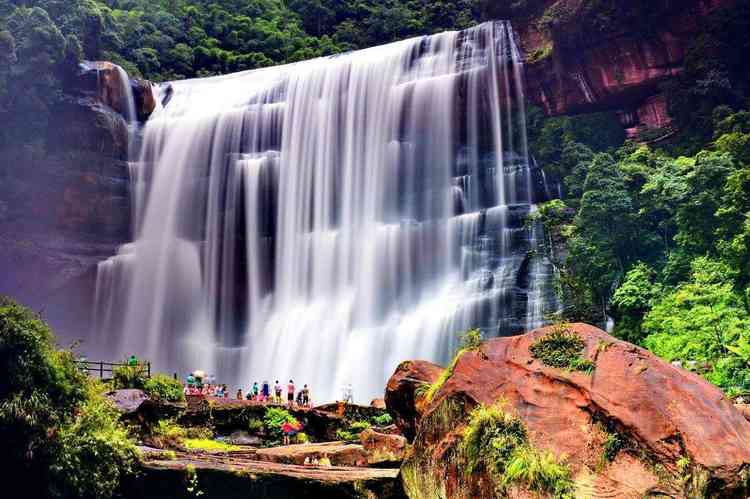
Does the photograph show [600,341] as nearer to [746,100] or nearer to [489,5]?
[746,100]

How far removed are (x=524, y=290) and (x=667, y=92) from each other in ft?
38.2

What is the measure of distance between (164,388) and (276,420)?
3.67 m

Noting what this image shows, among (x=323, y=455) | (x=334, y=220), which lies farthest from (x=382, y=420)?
(x=334, y=220)

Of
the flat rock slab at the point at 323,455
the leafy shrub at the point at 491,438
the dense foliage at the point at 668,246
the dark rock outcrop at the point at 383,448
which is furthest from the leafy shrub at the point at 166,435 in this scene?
the dense foliage at the point at 668,246

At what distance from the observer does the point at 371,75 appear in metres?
39.6

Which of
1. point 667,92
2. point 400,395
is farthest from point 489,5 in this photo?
point 400,395

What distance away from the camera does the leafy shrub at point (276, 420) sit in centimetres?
2022

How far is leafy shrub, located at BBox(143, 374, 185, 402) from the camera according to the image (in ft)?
69.7

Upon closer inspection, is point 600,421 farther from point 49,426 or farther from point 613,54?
point 613,54

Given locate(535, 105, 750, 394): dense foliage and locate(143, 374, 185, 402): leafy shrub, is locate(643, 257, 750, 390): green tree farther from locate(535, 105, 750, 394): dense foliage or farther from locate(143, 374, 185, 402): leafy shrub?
locate(143, 374, 185, 402): leafy shrub

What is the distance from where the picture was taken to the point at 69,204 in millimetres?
40125

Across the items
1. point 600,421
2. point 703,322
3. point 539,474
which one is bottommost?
point 539,474

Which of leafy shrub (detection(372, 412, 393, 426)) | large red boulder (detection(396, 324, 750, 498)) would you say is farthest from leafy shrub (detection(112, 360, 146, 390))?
large red boulder (detection(396, 324, 750, 498))

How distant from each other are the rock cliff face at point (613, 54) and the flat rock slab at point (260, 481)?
27.4 m
